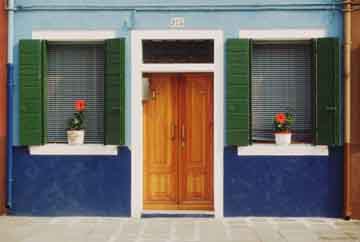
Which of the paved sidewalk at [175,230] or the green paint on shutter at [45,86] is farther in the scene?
the green paint on shutter at [45,86]

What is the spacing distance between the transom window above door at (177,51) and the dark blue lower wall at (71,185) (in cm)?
162

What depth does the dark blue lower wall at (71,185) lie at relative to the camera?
10.3 m

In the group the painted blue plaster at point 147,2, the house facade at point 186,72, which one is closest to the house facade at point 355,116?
the house facade at point 186,72

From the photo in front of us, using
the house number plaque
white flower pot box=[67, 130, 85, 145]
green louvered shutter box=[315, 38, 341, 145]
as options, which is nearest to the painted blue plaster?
the house number plaque

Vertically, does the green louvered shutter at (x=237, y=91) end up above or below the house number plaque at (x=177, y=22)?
below

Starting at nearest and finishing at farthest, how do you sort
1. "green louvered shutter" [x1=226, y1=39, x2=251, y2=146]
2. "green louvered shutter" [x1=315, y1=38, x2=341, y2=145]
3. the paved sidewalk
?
the paved sidewalk < "green louvered shutter" [x1=315, y1=38, x2=341, y2=145] < "green louvered shutter" [x1=226, y1=39, x2=251, y2=146]

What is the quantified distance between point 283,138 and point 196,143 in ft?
4.79

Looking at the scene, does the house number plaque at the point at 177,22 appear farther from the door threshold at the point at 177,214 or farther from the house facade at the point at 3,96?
the door threshold at the point at 177,214

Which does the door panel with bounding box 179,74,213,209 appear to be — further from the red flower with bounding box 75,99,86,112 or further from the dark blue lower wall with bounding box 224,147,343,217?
the red flower with bounding box 75,99,86,112

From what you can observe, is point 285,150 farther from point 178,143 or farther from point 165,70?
point 165,70

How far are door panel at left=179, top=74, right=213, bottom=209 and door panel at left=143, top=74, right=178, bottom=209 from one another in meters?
0.15

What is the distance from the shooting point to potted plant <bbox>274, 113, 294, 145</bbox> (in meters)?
10.2

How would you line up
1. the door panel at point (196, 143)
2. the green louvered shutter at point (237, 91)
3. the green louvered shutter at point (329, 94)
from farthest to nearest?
the door panel at point (196, 143)
the green louvered shutter at point (237, 91)
the green louvered shutter at point (329, 94)

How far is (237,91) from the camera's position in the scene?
1016 cm
